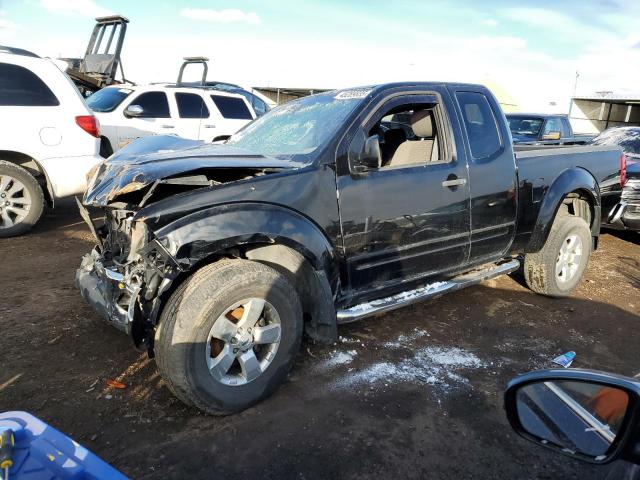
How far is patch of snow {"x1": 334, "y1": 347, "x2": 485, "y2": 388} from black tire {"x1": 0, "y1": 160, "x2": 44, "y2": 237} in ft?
15.7

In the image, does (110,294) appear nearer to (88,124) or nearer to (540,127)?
(88,124)

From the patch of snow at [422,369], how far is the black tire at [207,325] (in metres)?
0.71

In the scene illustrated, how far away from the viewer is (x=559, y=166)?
4473 millimetres

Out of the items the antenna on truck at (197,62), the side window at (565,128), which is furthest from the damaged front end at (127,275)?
Answer: the side window at (565,128)

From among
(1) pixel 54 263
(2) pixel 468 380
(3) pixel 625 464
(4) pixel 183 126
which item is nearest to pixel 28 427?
(3) pixel 625 464

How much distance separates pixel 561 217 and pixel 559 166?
0.55 metres

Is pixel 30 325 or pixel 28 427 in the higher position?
pixel 28 427

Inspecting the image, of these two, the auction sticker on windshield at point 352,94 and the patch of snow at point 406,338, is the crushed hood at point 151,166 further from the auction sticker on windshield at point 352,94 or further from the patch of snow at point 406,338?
the patch of snow at point 406,338

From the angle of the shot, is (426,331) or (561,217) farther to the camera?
(561,217)

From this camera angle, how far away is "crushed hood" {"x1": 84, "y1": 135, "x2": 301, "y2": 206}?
252 centimetres

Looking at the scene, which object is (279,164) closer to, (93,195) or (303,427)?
(93,195)

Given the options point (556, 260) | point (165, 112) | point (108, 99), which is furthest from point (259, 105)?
point (556, 260)

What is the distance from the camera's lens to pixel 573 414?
1.32 m

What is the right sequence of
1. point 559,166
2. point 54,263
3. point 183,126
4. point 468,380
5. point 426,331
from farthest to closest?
point 183,126 → point 54,263 → point 559,166 → point 426,331 → point 468,380
